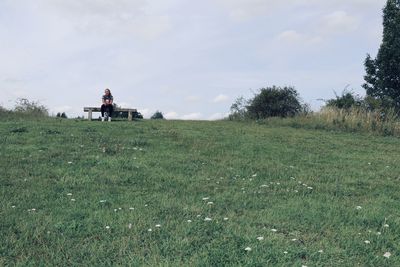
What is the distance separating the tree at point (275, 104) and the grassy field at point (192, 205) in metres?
12.4

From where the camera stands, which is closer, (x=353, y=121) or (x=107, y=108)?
(x=353, y=121)

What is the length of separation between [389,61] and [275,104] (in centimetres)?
973

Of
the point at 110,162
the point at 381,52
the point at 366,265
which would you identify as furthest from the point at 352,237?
the point at 381,52

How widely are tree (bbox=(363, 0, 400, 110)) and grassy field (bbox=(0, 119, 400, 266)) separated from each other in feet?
62.0

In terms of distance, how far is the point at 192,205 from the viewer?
6367 millimetres

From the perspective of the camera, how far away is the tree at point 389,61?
92.8 feet

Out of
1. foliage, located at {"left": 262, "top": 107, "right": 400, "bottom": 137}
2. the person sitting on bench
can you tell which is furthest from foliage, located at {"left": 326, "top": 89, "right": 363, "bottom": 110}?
the person sitting on bench

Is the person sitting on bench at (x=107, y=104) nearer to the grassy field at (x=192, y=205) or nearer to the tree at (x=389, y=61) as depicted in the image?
the grassy field at (x=192, y=205)

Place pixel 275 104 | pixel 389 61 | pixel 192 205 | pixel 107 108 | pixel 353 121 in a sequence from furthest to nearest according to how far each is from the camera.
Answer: pixel 389 61, pixel 275 104, pixel 107 108, pixel 353 121, pixel 192 205

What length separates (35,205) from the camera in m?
6.15

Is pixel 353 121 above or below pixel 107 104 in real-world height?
below

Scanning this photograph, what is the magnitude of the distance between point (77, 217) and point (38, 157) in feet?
14.0

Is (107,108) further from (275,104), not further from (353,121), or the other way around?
(353,121)

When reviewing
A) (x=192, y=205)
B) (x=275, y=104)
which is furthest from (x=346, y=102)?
(x=192, y=205)
